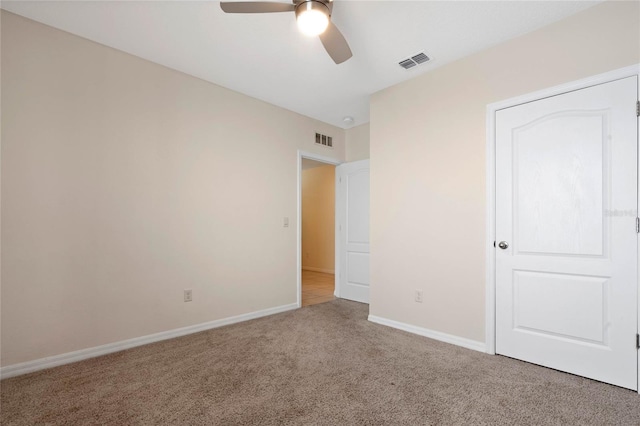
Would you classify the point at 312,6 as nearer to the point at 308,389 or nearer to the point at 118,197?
the point at 118,197

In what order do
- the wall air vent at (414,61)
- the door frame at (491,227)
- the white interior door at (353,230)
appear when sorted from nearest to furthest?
the door frame at (491,227) < the wall air vent at (414,61) < the white interior door at (353,230)

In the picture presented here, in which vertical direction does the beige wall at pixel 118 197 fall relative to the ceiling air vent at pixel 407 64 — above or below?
below

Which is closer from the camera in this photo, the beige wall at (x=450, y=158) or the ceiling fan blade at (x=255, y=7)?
the ceiling fan blade at (x=255, y=7)

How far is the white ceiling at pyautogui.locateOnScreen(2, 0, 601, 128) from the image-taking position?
2137mm

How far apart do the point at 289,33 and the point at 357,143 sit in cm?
243

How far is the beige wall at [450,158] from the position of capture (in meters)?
2.19

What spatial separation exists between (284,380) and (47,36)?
10.5 ft

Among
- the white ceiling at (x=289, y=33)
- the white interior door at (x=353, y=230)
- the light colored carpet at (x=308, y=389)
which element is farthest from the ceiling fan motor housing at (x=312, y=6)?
the white interior door at (x=353, y=230)

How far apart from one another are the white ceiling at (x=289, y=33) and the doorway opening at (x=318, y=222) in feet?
11.5

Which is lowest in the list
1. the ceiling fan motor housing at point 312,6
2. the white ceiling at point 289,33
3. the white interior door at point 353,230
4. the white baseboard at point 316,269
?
the white baseboard at point 316,269

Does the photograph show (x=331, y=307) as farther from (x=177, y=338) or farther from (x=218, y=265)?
(x=177, y=338)

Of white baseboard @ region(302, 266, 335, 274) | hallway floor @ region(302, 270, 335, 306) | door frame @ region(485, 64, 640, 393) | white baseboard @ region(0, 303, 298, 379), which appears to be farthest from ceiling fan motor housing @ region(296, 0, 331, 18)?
white baseboard @ region(302, 266, 335, 274)

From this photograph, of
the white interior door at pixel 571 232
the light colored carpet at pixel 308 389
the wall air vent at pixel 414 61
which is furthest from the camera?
the wall air vent at pixel 414 61

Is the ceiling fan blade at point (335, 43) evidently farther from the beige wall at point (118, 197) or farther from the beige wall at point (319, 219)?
the beige wall at point (319, 219)
